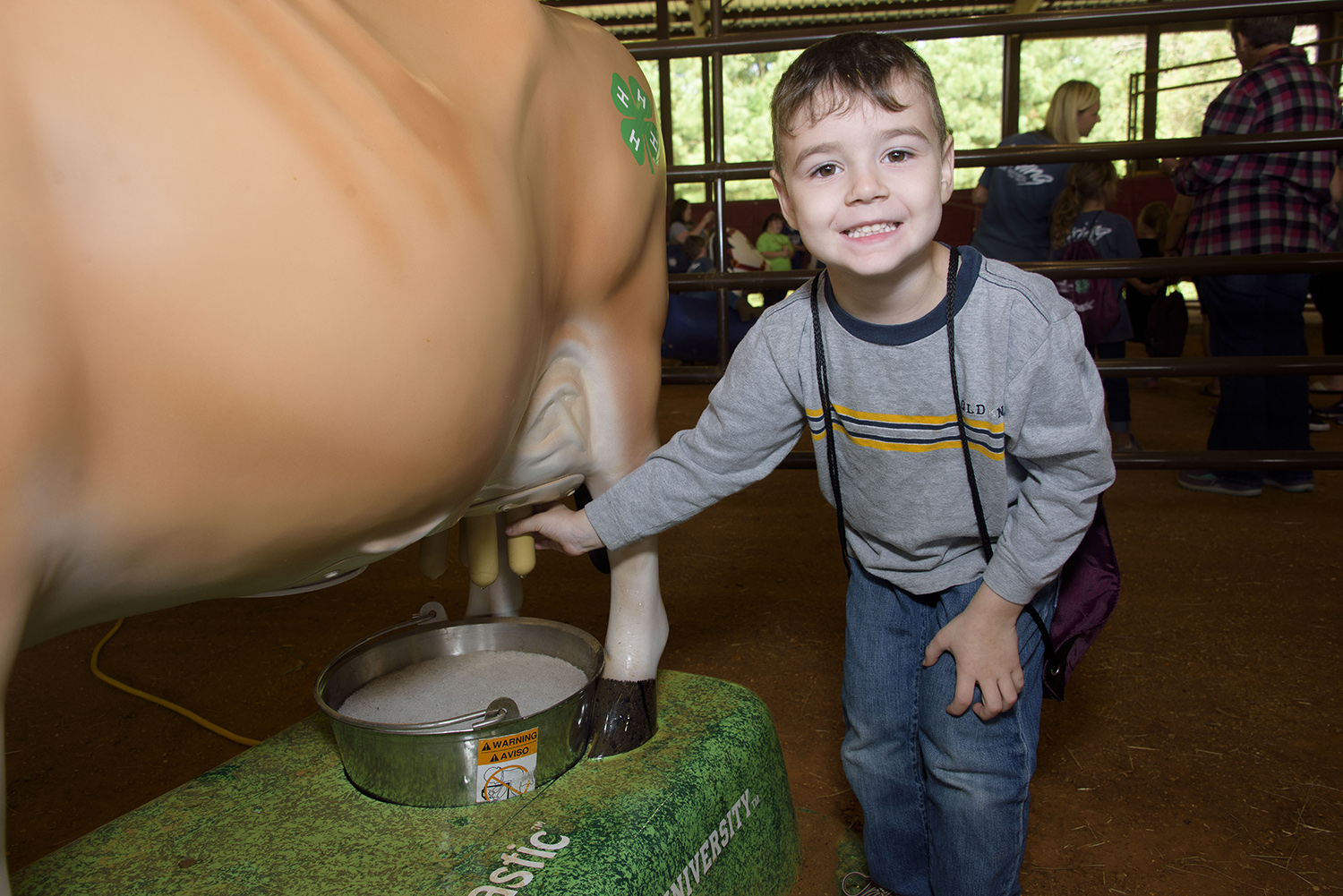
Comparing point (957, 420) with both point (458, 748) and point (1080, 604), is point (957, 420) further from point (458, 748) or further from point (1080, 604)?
point (458, 748)

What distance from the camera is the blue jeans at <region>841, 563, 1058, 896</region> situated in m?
1.06

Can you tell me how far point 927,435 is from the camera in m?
1.01

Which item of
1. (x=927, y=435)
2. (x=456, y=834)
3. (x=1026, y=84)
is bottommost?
(x=456, y=834)

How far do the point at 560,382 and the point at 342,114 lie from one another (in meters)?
0.42

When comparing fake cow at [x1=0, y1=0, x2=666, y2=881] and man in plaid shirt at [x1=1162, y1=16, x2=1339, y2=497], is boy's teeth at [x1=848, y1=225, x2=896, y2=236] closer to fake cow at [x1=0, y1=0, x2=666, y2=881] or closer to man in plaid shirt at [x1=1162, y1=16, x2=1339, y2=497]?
fake cow at [x1=0, y1=0, x2=666, y2=881]

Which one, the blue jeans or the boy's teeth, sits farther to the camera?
the blue jeans

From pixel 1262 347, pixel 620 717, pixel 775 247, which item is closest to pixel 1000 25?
pixel 1262 347

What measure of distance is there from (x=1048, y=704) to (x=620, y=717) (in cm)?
91

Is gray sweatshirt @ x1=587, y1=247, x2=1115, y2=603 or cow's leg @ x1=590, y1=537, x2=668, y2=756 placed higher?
gray sweatshirt @ x1=587, y1=247, x2=1115, y2=603

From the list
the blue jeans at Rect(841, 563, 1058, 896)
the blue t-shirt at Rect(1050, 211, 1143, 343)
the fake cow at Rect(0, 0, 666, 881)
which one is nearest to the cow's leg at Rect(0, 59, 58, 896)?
the fake cow at Rect(0, 0, 666, 881)

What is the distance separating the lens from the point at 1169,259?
2367 mm

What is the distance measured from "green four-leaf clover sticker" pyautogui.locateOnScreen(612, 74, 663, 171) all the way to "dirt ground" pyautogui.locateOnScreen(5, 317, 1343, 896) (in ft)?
3.06

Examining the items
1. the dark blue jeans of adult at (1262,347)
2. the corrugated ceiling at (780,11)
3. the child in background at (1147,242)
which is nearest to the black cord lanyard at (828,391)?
the dark blue jeans of adult at (1262,347)

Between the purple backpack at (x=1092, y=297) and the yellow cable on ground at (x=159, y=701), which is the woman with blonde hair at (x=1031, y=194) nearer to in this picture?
the purple backpack at (x=1092, y=297)
